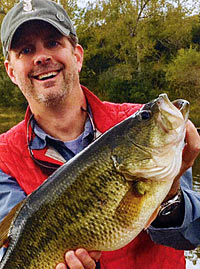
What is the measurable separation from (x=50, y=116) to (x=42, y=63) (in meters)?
0.44

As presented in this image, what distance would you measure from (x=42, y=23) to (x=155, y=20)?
2961 cm

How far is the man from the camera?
2.62m

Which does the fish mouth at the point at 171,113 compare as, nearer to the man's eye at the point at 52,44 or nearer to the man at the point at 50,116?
the man at the point at 50,116

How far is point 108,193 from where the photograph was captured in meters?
1.95

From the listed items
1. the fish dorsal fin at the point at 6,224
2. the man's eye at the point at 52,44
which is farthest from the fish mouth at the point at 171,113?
the man's eye at the point at 52,44

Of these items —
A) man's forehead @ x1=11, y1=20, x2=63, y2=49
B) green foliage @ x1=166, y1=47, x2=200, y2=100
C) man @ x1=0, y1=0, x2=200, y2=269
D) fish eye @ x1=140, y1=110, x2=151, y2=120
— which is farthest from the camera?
green foliage @ x1=166, y1=47, x2=200, y2=100

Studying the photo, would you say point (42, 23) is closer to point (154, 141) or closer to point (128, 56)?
point (154, 141)

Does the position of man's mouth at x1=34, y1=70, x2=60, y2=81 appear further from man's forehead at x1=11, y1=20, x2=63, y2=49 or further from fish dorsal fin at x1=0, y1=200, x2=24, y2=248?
fish dorsal fin at x1=0, y1=200, x2=24, y2=248

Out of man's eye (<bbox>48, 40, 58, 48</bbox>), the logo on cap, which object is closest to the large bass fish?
man's eye (<bbox>48, 40, 58, 48</bbox>)

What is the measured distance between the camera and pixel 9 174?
275 centimetres

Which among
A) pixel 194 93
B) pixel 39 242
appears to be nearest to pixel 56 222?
pixel 39 242

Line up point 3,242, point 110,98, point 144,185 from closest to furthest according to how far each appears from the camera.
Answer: point 144,185 < point 3,242 < point 110,98

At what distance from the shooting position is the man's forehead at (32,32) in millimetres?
2840

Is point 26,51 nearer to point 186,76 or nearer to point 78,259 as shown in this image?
point 78,259
